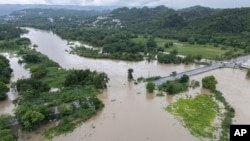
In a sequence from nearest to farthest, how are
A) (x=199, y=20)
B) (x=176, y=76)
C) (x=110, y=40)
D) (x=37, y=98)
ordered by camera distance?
1. (x=37, y=98)
2. (x=176, y=76)
3. (x=110, y=40)
4. (x=199, y=20)

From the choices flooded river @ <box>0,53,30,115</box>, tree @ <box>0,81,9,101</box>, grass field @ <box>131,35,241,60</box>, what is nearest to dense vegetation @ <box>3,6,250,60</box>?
grass field @ <box>131,35,241,60</box>

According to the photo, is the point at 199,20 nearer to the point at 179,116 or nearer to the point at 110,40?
the point at 110,40

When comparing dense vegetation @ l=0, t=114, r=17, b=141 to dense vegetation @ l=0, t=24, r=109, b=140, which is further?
dense vegetation @ l=0, t=24, r=109, b=140

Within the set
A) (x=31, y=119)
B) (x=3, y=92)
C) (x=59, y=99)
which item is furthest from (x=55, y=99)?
(x=3, y=92)

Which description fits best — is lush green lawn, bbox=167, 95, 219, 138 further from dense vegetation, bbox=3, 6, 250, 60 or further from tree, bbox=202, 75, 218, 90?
dense vegetation, bbox=3, 6, 250, 60

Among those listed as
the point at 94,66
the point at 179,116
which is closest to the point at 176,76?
the point at 179,116

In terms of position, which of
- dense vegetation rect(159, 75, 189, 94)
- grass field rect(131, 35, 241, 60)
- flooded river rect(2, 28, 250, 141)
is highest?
grass field rect(131, 35, 241, 60)
